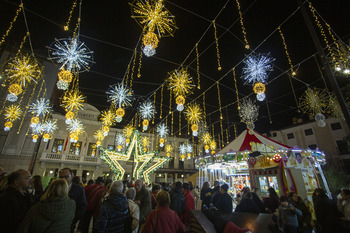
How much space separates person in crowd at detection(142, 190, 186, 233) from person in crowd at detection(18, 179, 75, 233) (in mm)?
1105

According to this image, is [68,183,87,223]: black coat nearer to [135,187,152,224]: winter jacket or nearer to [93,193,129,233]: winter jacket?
[135,187,152,224]: winter jacket

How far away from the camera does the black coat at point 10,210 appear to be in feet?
6.39

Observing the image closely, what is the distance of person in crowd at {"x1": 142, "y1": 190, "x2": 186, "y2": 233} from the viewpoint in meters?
2.39

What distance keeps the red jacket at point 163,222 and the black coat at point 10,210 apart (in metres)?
1.65

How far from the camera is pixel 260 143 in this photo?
1017 centimetres

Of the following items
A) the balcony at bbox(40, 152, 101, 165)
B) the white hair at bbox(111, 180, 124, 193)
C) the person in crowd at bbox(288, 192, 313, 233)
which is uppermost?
the balcony at bbox(40, 152, 101, 165)

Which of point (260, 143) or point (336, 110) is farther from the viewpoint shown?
point (260, 143)

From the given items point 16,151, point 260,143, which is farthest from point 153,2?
point 16,151

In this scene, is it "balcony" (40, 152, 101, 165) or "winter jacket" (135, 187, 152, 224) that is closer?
"winter jacket" (135, 187, 152, 224)

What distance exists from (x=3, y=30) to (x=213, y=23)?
1275cm

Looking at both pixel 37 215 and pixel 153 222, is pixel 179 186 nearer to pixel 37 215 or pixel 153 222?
pixel 153 222

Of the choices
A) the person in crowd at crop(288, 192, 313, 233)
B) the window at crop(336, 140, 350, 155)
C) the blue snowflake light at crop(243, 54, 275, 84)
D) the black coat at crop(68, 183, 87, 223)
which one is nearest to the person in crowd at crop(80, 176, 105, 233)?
the black coat at crop(68, 183, 87, 223)

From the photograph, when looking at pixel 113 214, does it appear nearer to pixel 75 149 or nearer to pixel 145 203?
pixel 145 203

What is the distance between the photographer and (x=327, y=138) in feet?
72.3
